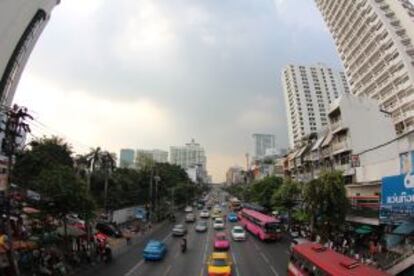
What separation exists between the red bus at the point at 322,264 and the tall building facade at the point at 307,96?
163 metres

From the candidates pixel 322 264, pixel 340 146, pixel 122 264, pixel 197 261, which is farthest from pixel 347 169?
pixel 322 264

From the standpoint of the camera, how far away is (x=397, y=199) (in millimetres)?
30875

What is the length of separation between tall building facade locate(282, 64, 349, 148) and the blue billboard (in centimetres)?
15473

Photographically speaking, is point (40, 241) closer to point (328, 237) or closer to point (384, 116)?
point (328, 237)

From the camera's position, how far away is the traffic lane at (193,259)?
108 feet

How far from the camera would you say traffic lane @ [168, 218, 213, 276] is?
33.0m

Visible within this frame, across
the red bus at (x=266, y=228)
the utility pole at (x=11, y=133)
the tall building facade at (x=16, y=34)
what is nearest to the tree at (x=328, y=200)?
the red bus at (x=266, y=228)

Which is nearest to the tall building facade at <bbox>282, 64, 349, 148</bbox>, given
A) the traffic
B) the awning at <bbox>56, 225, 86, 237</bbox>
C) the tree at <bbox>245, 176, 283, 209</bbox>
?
the tree at <bbox>245, 176, 283, 209</bbox>

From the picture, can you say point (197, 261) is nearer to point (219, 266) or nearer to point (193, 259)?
point (193, 259)

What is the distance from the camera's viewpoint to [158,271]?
3309cm

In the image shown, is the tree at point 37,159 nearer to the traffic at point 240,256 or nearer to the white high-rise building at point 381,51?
the traffic at point 240,256

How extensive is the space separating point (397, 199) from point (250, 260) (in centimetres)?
1425

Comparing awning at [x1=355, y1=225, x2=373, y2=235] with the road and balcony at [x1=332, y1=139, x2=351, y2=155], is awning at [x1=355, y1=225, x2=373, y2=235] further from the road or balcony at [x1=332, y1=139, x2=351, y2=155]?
balcony at [x1=332, y1=139, x2=351, y2=155]

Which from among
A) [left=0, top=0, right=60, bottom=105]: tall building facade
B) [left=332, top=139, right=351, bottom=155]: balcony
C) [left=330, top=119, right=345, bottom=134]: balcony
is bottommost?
[left=332, top=139, right=351, bottom=155]: balcony
